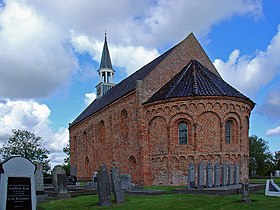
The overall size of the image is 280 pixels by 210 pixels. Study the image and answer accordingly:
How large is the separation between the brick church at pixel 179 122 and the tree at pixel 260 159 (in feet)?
125

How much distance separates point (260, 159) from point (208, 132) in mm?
42825

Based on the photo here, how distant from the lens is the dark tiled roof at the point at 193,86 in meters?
25.3

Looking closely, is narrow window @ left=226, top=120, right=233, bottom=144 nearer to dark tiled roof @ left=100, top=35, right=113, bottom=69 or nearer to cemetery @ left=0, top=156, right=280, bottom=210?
cemetery @ left=0, top=156, right=280, bottom=210

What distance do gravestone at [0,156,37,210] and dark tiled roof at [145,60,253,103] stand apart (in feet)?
53.4

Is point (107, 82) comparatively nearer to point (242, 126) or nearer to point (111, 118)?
point (111, 118)

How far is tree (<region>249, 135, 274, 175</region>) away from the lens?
204ft

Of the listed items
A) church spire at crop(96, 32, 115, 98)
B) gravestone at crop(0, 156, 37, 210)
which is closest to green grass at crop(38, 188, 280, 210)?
gravestone at crop(0, 156, 37, 210)

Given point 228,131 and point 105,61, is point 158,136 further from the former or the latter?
point 105,61

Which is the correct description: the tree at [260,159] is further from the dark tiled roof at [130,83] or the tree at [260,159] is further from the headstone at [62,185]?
the headstone at [62,185]

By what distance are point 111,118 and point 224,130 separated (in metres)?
12.2

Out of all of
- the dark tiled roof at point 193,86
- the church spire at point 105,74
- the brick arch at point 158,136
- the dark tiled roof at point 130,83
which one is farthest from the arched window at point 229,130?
the church spire at point 105,74

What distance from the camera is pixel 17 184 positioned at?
1021cm

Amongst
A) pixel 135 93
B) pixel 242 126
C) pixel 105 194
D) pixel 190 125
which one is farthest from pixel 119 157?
pixel 105 194

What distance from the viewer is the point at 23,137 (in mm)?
65375
